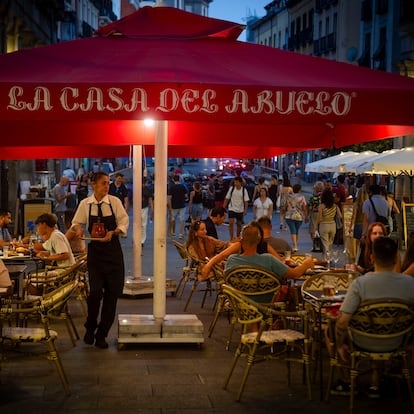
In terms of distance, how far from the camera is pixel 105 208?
30.2 ft

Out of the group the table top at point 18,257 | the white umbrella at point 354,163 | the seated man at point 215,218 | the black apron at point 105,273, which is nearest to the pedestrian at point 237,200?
the white umbrella at point 354,163

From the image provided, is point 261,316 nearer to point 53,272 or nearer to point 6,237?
point 53,272

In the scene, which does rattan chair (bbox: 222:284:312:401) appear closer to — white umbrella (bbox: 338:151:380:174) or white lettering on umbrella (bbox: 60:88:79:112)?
white lettering on umbrella (bbox: 60:88:79:112)

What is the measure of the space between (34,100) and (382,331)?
3.17 m

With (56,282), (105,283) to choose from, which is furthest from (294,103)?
(56,282)

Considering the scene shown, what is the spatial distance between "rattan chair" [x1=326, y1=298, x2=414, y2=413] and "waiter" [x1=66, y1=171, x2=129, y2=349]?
311 cm

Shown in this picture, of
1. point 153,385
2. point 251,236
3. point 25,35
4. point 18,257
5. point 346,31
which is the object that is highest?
point 346,31

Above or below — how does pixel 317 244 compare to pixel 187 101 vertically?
below

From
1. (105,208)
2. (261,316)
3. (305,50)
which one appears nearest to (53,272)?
(105,208)

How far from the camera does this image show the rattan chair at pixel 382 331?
6559 mm

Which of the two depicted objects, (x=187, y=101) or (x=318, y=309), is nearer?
(x=187, y=101)

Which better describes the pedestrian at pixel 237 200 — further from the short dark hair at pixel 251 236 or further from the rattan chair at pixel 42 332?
the rattan chair at pixel 42 332

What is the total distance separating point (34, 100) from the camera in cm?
653

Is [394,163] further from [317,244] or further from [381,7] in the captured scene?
[381,7]
